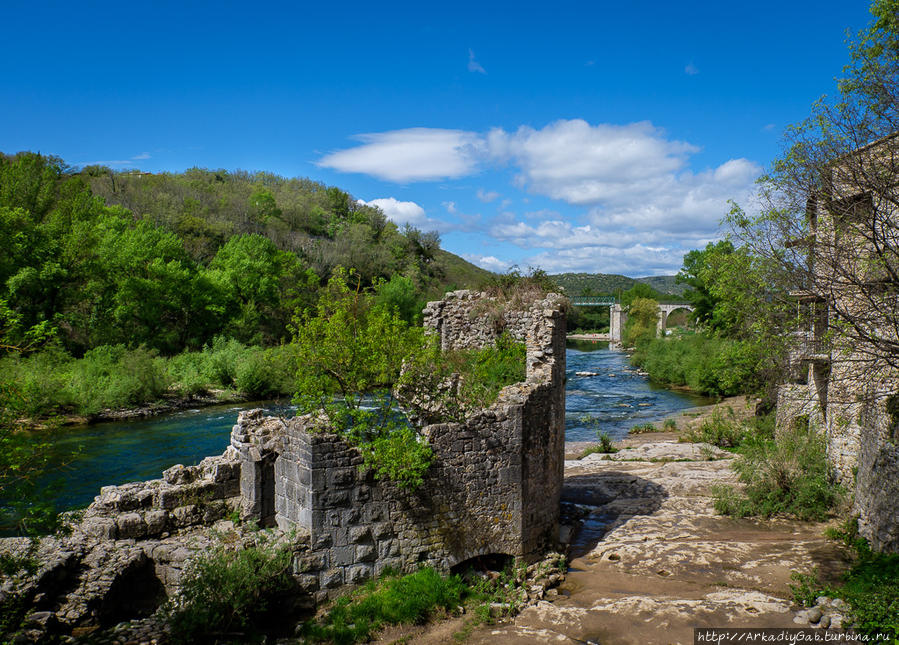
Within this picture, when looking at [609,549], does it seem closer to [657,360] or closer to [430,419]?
[430,419]

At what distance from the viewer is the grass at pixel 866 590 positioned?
673cm

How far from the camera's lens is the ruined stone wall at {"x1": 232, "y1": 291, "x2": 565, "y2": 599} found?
7.96 m

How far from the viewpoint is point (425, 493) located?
336 inches

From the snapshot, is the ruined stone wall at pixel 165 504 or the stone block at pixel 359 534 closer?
the stone block at pixel 359 534

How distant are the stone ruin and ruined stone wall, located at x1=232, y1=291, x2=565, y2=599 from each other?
2cm

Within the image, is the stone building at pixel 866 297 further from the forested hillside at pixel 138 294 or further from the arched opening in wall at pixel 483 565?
the forested hillside at pixel 138 294

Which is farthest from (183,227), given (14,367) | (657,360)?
(657,360)

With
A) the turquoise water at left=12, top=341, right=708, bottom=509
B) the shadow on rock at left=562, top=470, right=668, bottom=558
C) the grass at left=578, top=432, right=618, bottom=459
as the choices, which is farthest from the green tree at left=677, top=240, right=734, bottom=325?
the shadow on rock at left=562, top=470, right=668, bottom=558

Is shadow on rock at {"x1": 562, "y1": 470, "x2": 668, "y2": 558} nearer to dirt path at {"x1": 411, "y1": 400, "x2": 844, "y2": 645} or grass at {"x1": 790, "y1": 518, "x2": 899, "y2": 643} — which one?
dirt path at {"x1": 411, "y1": 400, "x2": 844, "y2": 645}

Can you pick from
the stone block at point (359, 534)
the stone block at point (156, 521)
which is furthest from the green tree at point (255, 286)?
the stone block at point (359, 534)

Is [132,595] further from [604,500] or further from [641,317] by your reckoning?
[641,317]

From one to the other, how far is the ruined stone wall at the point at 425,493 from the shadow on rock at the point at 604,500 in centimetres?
129

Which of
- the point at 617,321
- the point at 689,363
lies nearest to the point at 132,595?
the point at 689,363

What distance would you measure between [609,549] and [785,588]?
285 centimetres
